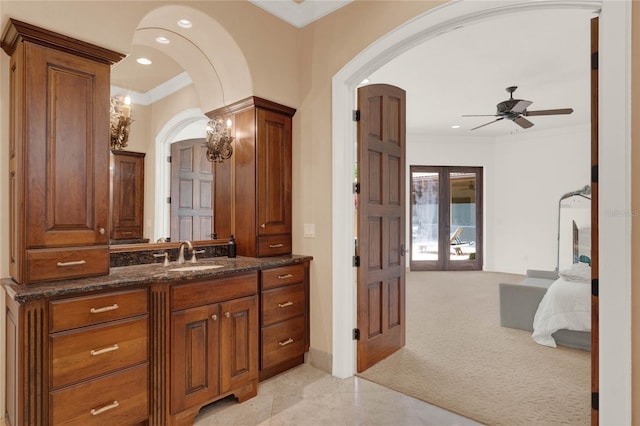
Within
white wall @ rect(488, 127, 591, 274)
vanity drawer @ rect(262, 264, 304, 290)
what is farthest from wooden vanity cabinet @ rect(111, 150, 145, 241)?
white wall @ rect(488, 127, 591, 274)

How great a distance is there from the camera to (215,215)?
3.24 m

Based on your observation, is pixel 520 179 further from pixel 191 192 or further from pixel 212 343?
pixel 212 343

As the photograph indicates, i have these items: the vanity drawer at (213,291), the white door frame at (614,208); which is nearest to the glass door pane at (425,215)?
the vanity drawer at (213,291)

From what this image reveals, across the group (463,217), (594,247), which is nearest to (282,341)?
(594,247)

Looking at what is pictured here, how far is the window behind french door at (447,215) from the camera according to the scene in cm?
822

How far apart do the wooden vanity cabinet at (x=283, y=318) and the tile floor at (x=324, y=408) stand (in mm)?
197

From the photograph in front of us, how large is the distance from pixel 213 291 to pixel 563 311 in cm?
349

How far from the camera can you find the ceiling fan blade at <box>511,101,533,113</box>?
4.40 meters

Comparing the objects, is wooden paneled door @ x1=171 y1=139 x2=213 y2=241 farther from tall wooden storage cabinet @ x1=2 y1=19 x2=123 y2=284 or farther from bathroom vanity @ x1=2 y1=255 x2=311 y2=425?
tall wooden storage cabinet @ x1=2 y1=19 x2=123 y2=284

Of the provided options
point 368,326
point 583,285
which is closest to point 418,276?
point 583,285

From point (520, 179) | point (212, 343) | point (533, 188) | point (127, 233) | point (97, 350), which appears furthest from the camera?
point (520, 179)

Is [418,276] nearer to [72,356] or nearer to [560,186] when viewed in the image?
[560,186]

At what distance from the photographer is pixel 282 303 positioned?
2.86 metres

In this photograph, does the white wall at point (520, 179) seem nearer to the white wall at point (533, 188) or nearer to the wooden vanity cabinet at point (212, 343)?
the white wall at point (533, 188)
